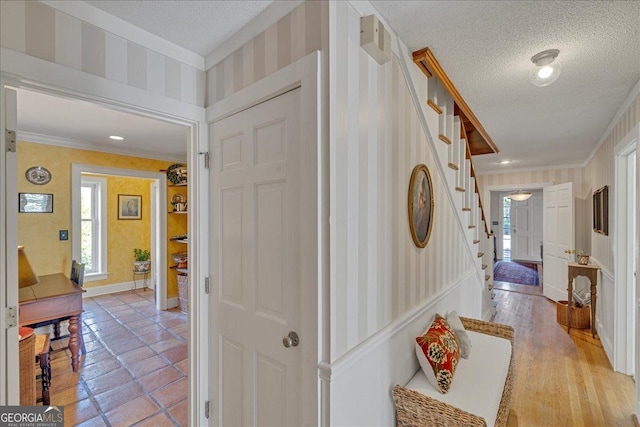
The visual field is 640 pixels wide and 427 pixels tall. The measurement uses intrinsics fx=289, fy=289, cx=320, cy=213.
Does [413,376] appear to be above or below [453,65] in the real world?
below

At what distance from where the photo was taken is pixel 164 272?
172 inches

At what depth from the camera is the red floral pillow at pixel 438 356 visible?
1598 millimetres

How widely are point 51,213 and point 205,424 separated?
135 inches

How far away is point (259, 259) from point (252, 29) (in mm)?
1142

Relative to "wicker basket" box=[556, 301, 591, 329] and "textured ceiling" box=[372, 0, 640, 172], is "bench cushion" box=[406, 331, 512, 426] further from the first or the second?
"wicker basket" box=[556, 301, 591, 329]

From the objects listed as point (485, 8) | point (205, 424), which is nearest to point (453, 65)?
point (485, 8)

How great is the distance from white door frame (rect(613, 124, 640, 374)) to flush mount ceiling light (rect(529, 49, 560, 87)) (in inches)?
58.1

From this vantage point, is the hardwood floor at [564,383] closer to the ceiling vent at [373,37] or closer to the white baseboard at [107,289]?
the ceiling vent at [373,37]

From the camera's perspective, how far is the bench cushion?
1489 millimetres

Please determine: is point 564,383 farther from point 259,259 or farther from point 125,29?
point 125,29

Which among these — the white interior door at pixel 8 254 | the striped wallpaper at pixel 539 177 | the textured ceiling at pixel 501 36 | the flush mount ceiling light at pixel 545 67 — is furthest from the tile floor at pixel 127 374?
the striped wallpaper at pixel 539 177

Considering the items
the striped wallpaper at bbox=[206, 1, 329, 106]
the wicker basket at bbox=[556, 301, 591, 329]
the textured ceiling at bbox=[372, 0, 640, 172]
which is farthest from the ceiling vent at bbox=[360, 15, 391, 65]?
the wicker basket at bbox=[556, 301, 591, 329]

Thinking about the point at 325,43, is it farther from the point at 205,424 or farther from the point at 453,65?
the point at 205,424

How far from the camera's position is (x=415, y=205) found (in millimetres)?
1817
